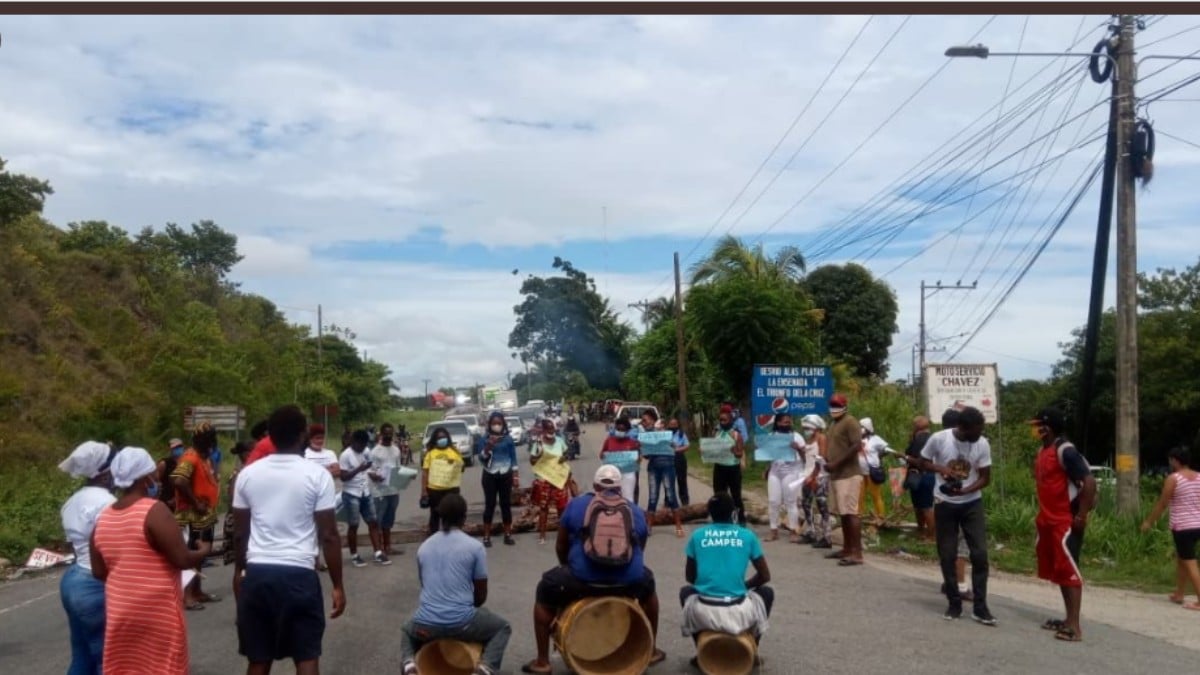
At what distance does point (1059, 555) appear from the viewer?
8.74m

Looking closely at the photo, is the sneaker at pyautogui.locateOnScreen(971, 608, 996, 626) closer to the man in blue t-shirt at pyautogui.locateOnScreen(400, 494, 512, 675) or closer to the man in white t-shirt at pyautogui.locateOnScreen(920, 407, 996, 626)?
the man in white t-shirt at pyautogui.locateOnScreen(920, 407, 996, 626)

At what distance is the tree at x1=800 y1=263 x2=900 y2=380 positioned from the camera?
56.3 metres

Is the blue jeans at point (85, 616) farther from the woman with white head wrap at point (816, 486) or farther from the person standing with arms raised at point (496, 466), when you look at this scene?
the woman with white head wrap at point (816, 486)

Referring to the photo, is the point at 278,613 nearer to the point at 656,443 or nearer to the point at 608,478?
the point at 608,478

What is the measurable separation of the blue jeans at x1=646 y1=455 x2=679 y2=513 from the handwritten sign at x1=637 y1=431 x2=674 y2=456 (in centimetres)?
9

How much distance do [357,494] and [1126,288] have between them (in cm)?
1066

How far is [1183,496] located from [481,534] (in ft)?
28.2

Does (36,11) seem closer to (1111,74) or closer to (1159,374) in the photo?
(1111,74)

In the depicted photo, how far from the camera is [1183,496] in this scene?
36.1 ft

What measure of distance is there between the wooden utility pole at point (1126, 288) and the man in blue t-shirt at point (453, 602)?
37.7 feet

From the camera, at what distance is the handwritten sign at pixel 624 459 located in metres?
15.4

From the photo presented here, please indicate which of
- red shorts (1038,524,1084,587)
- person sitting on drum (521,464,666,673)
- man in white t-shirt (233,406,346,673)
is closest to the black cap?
red shorts (1038,524,1084,587)

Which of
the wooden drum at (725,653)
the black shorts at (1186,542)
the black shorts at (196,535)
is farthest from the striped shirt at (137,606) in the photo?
the black shorts at (1186,542)

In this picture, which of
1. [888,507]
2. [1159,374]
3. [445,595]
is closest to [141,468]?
[445,595]
